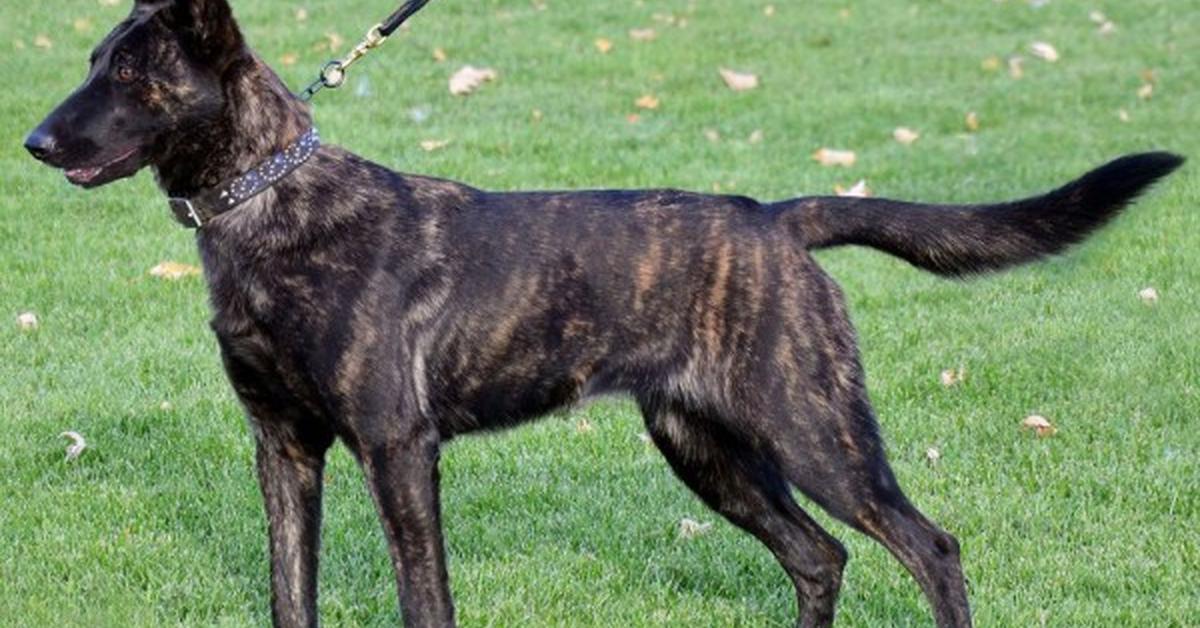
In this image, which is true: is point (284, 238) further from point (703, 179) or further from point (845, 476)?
point (703, 179)

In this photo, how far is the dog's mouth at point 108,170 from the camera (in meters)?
4.60

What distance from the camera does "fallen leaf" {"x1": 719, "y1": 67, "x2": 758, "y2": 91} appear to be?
13234 mm

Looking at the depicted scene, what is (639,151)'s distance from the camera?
11.4 metres

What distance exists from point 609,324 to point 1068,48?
10.4 metres

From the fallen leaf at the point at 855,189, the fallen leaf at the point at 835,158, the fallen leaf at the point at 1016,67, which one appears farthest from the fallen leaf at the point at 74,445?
the fallen leaf at the point at 1016,67

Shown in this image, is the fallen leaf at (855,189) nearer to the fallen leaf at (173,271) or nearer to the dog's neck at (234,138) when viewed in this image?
the fallen leaf at (173,271)

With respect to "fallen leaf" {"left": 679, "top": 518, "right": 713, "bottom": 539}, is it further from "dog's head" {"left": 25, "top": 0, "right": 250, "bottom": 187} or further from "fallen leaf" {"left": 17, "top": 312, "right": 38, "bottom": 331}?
"fallen leaf" {"left": 17, "top": 312, "right": 38, "bottom": 331}

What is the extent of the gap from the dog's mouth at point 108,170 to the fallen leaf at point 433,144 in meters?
6.67

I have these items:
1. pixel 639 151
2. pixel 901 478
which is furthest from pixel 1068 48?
pixel 901 478

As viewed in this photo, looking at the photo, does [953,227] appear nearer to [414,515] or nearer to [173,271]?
[414,515]

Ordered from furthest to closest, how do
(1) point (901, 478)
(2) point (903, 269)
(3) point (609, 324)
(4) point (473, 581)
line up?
(2) point (903, 269)
(1) point (901, 478)
(4) point (473, 581)
(3) point (609, 324)

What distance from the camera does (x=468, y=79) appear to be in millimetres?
13039

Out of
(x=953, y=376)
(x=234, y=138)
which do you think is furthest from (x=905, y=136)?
(x=234, y=138)

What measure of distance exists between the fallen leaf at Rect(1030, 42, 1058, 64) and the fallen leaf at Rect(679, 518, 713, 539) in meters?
8.91
